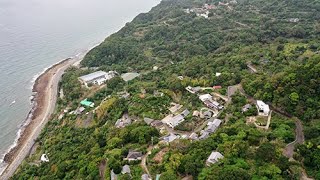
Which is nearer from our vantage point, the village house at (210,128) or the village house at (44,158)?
the village house at (210,128)

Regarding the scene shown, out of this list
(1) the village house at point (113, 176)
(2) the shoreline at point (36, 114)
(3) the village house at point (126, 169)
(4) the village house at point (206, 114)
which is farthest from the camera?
(2) the shoreline at point (36, 114)

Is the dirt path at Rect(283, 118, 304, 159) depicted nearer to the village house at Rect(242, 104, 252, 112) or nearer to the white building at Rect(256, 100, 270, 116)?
the white building at Rect(256, 100, 270, 116)

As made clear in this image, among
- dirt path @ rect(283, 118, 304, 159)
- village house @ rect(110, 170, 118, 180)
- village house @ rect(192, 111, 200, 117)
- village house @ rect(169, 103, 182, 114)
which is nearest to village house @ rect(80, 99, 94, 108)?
village house @ rect(169, 103, 182, 114)

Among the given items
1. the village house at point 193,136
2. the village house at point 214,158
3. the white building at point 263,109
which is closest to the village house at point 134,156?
the village house at point 193,136

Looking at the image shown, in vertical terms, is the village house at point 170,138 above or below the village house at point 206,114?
above

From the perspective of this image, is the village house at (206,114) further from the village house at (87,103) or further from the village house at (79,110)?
the village house at (79,110)

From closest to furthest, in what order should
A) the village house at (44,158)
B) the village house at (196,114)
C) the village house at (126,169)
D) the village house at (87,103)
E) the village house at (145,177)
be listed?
the village house at (145,177)
the village house at (126,169)
the village house at (196,114)
the village house at (44,158)
the village house at (87,103)

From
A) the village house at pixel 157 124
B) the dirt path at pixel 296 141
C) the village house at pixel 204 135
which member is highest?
the village house at pixel 204 135
